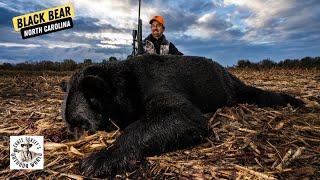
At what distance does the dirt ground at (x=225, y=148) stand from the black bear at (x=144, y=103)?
0.44ft

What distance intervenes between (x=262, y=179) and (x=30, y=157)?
2270 millimetres

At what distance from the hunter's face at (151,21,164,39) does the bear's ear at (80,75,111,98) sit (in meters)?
5.68

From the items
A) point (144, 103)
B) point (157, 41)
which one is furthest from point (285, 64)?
point (144, 103)

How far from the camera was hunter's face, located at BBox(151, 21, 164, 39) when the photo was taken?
1003 centimetres

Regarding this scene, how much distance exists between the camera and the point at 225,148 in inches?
158

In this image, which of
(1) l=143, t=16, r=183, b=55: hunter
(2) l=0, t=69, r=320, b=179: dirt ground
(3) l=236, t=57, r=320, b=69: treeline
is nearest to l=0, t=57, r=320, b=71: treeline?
(3) l=236, t=57, r=320, b=69: treeline

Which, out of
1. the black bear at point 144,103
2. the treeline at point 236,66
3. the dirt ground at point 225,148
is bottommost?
the dirt ground at point 225,148

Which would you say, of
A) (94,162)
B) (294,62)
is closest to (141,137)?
(94,162)

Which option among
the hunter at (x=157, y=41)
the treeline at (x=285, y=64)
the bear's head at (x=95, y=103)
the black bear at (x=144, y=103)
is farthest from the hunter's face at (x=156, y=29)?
the treeline at (x=285, y=64)

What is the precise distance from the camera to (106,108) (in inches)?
179

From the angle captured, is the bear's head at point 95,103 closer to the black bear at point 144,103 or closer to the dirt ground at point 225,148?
the black bear at point 144,103

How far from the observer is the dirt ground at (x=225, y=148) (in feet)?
11.4

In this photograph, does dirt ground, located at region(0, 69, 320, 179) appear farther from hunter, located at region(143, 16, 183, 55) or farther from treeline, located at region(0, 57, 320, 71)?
treeline, located at region(0, 57, 320, 71)

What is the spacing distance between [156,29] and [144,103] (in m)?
5.58
